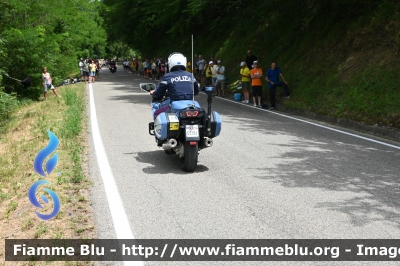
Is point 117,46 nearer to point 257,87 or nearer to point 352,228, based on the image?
point 257,87

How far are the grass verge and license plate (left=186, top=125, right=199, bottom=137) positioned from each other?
171cm

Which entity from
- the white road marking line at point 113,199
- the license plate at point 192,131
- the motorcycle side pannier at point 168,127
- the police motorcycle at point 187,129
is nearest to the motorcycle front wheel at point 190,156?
the police motorcycle at point 187,129

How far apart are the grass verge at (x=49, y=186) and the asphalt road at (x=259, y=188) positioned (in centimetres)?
26

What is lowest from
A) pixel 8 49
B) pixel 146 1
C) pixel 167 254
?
pixel 167 254

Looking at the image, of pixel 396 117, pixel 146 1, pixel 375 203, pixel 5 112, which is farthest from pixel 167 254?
pixel 146 1

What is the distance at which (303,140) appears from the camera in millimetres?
10859

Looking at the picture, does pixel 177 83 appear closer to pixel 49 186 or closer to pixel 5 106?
pixel 49 186

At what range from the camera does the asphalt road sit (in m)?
5.43

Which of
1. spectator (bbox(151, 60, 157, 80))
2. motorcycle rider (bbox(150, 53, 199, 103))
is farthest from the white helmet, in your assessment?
spectator (bbox(151, 60, 157, 80))

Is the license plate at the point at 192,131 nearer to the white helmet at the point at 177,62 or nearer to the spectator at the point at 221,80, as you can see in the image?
the white helmet at the point at 177,62

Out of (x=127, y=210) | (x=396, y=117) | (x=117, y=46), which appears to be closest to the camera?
(x=127, y=210)

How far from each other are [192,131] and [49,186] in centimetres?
233

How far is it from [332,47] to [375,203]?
1344cm

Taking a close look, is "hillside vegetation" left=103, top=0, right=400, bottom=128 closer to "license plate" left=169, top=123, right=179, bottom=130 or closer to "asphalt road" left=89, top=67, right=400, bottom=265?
"asphalt road" left=89, top=67, right=400, bottom=265
